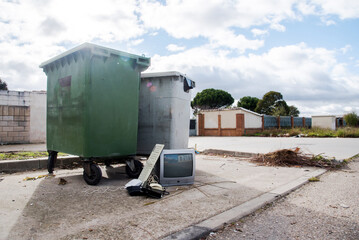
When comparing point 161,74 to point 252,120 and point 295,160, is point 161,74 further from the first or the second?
point 252,120

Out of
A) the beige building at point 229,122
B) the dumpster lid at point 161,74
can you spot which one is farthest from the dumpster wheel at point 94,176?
the beige building at point 229,122

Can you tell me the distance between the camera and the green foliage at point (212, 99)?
1688 inches

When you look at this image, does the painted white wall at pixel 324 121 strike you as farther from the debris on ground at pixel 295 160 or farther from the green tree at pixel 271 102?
the debris on ground at pixel 295 160

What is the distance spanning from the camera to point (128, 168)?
439 centimetres

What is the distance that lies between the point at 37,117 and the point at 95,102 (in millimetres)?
8034

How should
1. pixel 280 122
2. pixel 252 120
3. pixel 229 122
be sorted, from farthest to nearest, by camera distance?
pixel 280 122, pixel 252 120, pixel 229 122

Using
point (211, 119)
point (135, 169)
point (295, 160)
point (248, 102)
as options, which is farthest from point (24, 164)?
point (248, 102)

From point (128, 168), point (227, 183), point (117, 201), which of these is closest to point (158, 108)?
point (128, 168)

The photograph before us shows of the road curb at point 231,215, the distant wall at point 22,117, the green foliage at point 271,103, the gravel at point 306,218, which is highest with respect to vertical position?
the green foliage at point 271,103

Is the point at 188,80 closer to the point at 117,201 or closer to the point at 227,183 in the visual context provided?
the point at 227,183

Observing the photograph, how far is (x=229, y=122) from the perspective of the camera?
23172mm

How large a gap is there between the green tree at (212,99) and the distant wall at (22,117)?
33530mm

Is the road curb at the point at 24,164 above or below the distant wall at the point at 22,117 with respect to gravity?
below

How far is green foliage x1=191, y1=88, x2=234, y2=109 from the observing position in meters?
42.9
